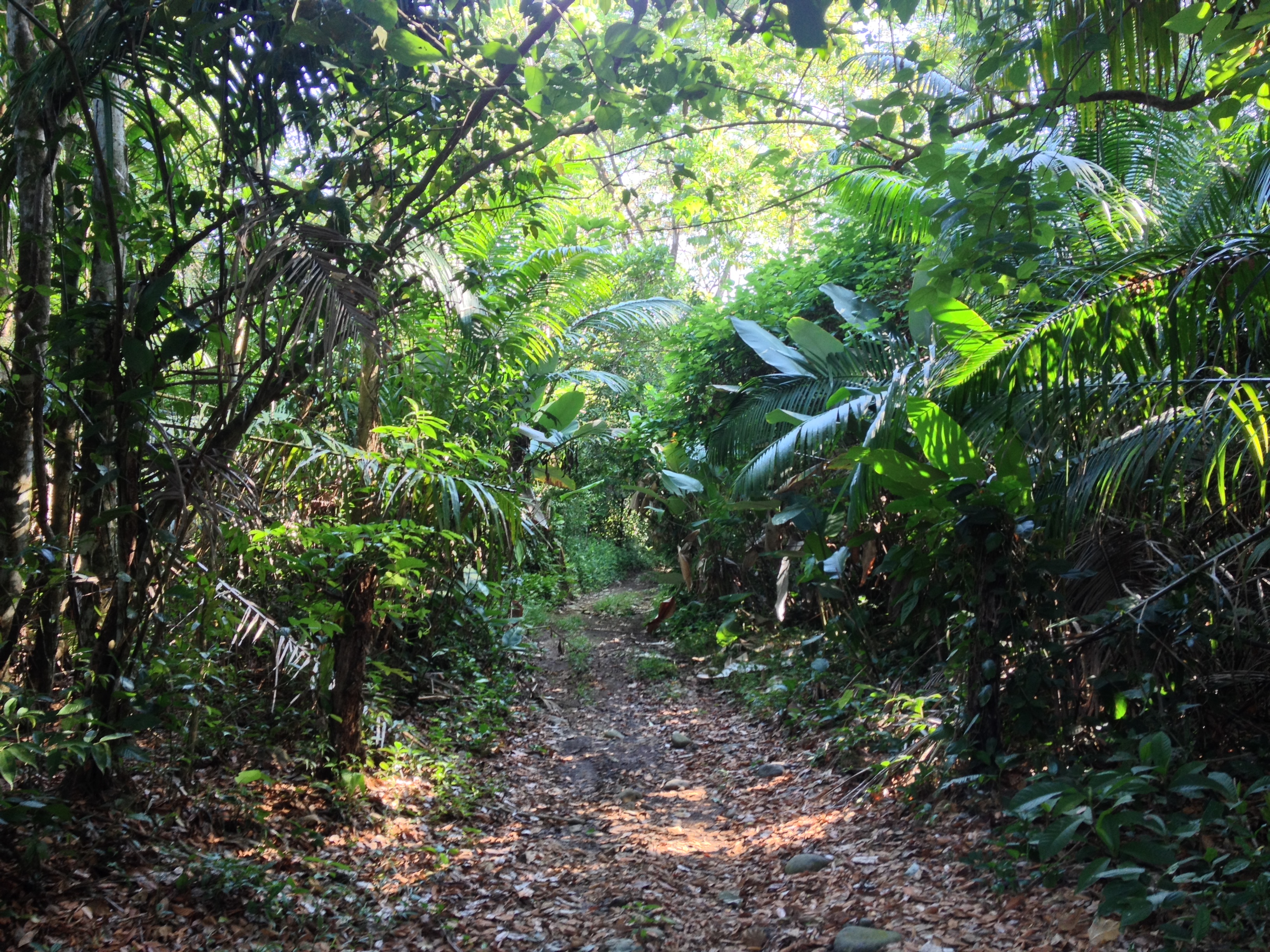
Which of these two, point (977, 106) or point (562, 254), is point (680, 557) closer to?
point (562, 254)

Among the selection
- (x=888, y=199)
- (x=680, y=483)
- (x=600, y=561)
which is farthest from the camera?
(x=600, y=561)

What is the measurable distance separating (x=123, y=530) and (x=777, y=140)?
24.3ft

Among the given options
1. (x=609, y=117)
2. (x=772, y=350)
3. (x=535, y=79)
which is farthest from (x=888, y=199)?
(x=535, y=79)

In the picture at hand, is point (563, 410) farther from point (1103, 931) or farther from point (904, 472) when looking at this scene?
point (1103, 931)

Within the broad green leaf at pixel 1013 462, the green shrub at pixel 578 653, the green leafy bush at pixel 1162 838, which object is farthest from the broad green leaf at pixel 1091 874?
the green shrub at pixel 578 653

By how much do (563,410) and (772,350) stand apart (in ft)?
7.96

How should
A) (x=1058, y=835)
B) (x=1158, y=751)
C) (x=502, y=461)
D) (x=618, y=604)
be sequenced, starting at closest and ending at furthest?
(x=1058, y=835)
(x=1158, y=751)
(x=502, y=461)
(x=618, y=604)

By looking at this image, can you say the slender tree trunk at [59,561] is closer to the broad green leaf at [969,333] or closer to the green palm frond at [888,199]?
the broad green leaf at [969,333]

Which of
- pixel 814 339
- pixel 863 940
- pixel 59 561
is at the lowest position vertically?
pixel 863 940

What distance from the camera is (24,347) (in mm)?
3230

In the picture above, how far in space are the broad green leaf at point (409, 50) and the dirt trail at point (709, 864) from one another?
11.1 feet

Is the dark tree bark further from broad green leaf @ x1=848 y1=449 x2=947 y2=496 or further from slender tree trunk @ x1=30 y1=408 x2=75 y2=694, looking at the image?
broad green leaf @ x1=848 y1=449 x2=947 y2=496

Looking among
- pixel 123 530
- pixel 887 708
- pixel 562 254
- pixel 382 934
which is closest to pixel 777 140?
pixel 562 254

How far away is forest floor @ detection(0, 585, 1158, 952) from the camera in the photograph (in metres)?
3.11
